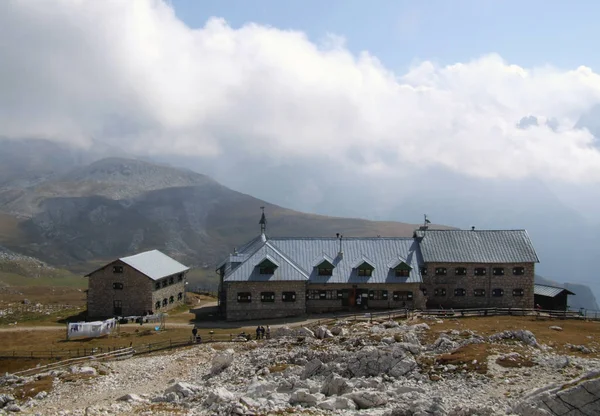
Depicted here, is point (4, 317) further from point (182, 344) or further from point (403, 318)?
point (403, 318)

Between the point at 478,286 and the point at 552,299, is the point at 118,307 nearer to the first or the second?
the point at 478,286

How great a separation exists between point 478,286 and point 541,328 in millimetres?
20394

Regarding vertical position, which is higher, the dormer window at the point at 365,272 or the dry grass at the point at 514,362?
the dormer window at the point at 365,272

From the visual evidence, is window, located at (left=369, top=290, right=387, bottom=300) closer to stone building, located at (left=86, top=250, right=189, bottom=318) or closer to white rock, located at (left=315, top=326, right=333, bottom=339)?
white rock, located at (left=315, top=326, right=333, bottom=339)

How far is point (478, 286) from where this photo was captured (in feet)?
268

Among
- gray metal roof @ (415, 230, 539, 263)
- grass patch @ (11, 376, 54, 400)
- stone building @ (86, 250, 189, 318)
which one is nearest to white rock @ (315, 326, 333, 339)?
grass patch @ (11, 376, 54, 400)

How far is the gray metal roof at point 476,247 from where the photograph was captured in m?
81.9

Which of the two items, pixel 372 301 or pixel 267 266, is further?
pixel 372 301

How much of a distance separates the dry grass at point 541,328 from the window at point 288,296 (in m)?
18.5

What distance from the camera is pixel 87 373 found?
52375 millimetres

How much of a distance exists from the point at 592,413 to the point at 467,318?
125 feet

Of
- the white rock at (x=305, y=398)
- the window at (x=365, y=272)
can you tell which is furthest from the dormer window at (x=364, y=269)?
the white rock at (x=305, y=398)

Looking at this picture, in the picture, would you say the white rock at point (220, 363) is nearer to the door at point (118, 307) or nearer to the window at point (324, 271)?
the window at point (324, 271)

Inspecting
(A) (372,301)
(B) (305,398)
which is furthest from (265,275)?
(B) (305,398)
